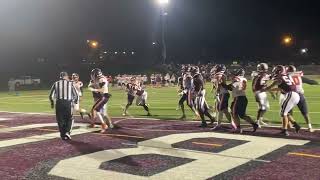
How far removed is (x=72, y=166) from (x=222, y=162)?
3.13 metres

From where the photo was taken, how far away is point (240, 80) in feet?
43.8

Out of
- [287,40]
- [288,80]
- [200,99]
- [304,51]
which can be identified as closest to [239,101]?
[288,80]

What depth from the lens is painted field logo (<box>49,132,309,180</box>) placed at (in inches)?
350

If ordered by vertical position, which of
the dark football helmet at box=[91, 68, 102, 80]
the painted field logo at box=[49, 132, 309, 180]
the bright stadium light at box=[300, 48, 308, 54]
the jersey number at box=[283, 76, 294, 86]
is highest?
the bright stadium light at box=[300, 48, 308, 54]

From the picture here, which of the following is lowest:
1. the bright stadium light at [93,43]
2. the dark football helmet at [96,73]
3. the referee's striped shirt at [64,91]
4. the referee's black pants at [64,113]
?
the referee's black pants at [64,113]

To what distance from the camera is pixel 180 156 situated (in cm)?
1040

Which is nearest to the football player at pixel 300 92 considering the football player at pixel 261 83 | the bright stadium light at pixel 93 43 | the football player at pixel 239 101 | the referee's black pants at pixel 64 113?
the football player at pixel 261 83

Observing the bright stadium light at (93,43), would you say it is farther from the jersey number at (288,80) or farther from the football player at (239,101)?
the jersey number at (288,80)

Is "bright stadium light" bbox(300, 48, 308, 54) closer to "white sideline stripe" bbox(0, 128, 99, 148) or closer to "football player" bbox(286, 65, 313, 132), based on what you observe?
"football player" bbox(286, 65, 313, 132)

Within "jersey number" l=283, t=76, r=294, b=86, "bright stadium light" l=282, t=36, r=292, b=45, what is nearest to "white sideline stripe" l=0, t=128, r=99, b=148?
"jersey number" l=283, t=76, r=294, b=86

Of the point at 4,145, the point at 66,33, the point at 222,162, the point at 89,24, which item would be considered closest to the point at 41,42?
the point at 66,33

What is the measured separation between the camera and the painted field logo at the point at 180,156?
29.1 feet

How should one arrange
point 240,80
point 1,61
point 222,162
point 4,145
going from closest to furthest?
1. point 222,162
2. point 4,145
3. point 240,80
4. point 1,61

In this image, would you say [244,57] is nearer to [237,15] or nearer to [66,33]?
[237,15]
